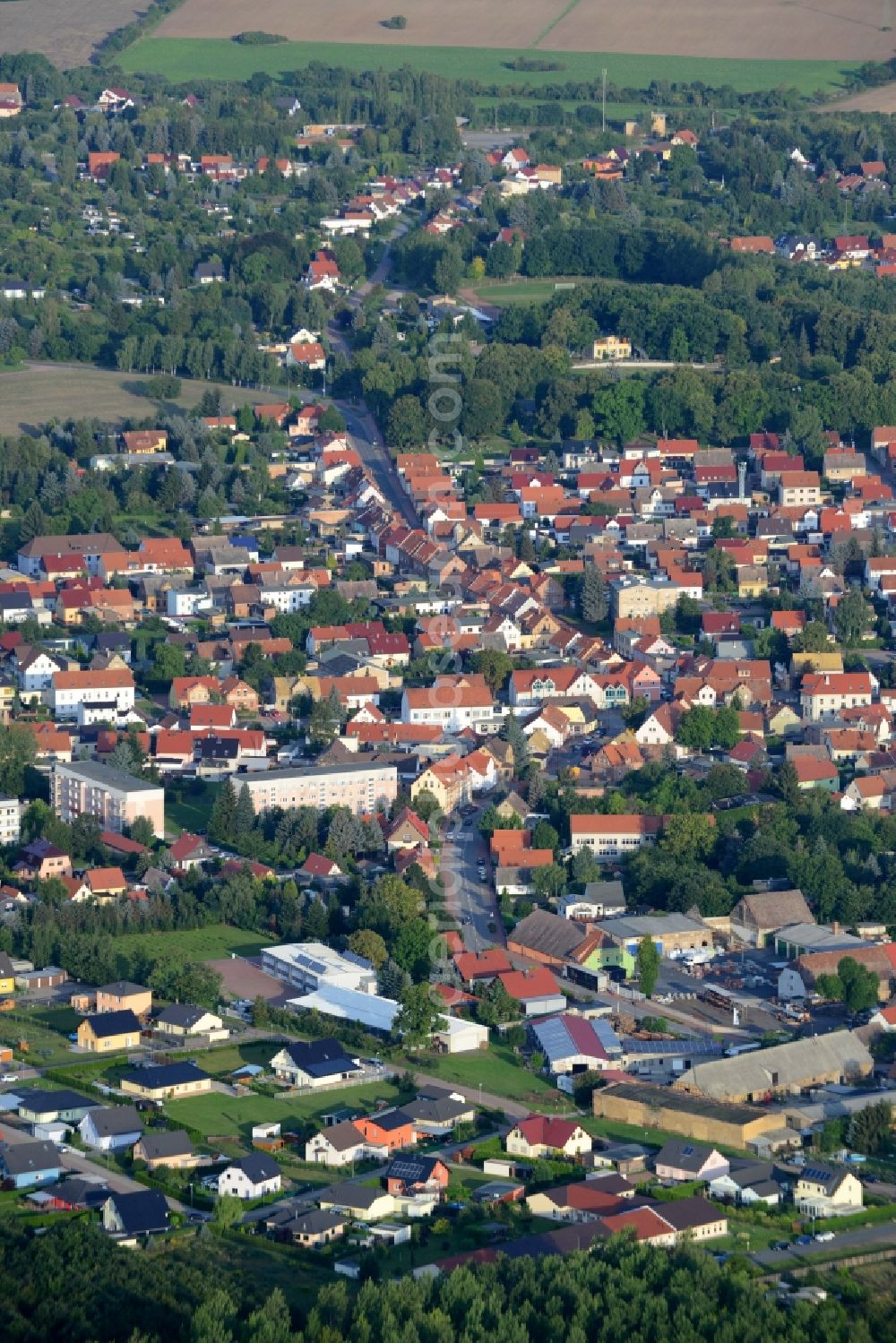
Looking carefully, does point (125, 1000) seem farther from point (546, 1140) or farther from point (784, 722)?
point (784, 722)

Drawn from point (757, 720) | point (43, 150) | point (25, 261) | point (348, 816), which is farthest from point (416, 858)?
point (43, 150)

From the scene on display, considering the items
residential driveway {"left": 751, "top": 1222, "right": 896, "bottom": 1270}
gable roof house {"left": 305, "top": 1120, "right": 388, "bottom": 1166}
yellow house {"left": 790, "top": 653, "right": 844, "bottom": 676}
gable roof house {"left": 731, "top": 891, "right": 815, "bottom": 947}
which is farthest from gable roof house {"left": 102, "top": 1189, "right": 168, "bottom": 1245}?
yellow house {"left": 790, "top": 653, "right": 844, "bottom": 676}

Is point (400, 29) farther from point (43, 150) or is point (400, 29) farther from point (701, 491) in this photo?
point (701, 491)

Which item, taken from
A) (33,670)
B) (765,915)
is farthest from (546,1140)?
(33,670)

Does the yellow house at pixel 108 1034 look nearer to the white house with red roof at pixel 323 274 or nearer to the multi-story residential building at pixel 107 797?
the multi-story residential building at pixel 107 797

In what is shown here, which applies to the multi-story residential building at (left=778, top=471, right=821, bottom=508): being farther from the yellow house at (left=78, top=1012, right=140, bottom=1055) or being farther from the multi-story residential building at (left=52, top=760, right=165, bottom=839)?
the yellow house at (left=78, top=1012, right=140, bottom=1055)

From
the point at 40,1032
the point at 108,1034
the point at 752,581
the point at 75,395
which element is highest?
the point at 75,395

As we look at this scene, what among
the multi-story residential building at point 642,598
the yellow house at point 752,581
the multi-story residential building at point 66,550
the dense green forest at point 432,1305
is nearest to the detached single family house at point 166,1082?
the dense green forest at point 432,1305
